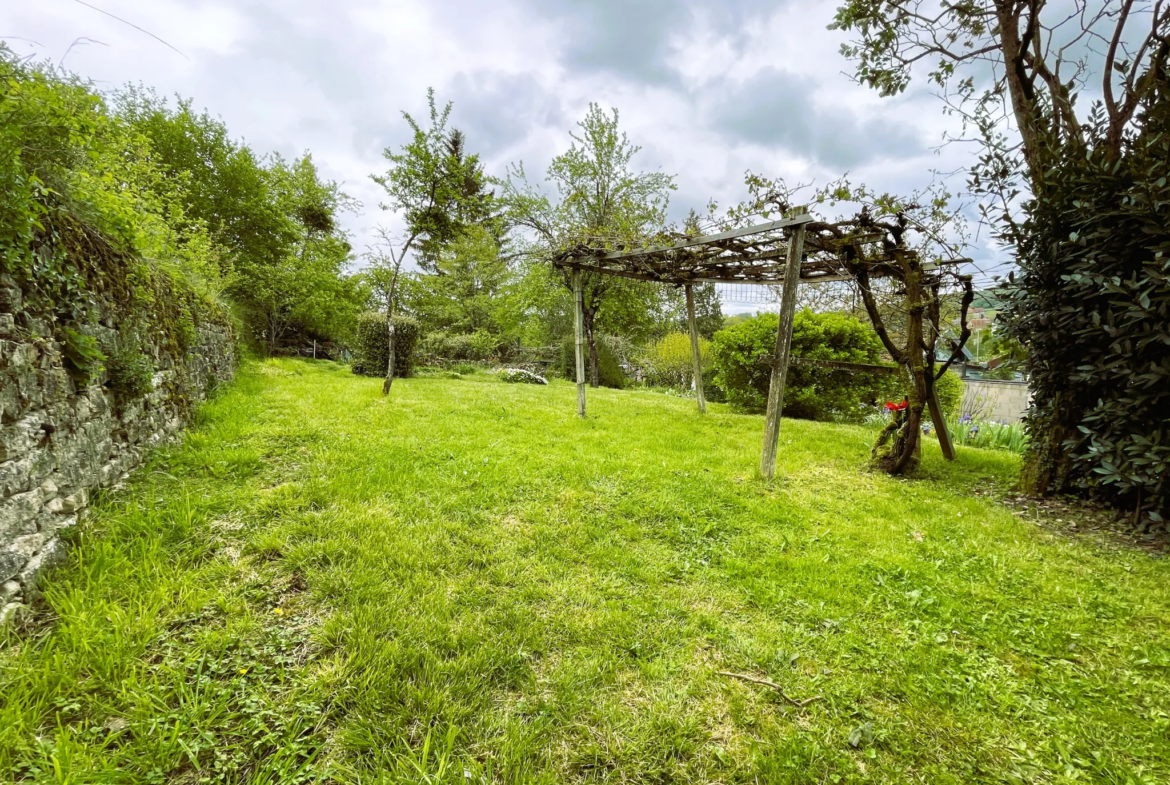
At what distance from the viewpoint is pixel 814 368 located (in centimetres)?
840

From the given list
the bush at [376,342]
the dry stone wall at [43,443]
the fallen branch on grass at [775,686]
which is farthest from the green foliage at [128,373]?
the bush at [376,342]

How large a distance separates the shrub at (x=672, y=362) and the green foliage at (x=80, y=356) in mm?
15175

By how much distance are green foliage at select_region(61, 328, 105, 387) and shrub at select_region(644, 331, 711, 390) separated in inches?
597

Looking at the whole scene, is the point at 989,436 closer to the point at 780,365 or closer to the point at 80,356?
the point at 780,365

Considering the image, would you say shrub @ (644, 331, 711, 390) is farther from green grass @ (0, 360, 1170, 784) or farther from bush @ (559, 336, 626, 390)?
green grass @ (0, 360, 1170, 784)

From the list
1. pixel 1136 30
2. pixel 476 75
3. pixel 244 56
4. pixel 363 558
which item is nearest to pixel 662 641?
pixel 363 558

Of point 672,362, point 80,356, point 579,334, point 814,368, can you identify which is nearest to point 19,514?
point 80,356

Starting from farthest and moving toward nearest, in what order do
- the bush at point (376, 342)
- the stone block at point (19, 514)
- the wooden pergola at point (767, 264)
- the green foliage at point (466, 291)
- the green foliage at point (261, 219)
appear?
1. the green foliage at point (466, 291)
2. the green foliage at point (261, 219)
3. the bush at point (376, 342)
4. the wooden pergola at point (767, 264)
5. the stone block at point (19, 514)

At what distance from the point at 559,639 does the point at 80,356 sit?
123 inches

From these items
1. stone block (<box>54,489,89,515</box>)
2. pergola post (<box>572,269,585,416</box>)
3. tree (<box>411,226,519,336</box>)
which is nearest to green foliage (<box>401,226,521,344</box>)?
tree (<box>411,226,519,336</box>)

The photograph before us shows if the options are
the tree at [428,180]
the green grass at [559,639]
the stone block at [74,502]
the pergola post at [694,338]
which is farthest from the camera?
the pergola post at [694,338]

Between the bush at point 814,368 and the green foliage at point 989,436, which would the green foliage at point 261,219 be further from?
the green foliage at point 989,436

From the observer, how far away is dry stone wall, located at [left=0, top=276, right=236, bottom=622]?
168cm

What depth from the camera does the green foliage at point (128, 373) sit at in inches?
107
